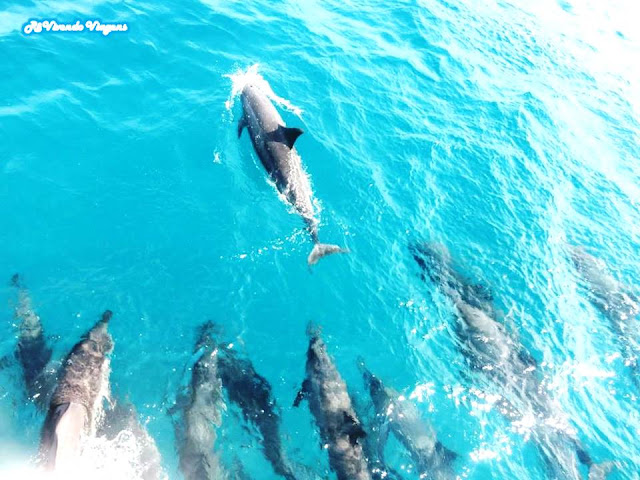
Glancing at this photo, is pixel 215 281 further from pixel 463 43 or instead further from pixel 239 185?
pixel 463 43

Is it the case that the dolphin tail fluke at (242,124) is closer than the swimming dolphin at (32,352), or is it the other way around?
the swimming dolphin at (32,352)

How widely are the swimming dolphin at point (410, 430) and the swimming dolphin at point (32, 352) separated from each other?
22.4 ft

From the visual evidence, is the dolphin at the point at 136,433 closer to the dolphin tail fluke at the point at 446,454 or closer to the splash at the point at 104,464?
the splash at the point at 104,464

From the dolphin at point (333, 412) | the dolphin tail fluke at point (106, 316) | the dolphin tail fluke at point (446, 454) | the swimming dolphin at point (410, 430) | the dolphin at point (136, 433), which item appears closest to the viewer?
the dolphin at point (136, 433)

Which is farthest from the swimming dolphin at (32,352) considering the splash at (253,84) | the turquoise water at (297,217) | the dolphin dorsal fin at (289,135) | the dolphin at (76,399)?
the splash at (253,84)

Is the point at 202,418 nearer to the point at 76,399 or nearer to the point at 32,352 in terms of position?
the point at 76,399

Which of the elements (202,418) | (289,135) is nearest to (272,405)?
(202,418)

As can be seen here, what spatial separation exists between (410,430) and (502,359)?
3274 millimetres

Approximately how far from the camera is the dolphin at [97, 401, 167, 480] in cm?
878

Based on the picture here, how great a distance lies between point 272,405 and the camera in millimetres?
9961

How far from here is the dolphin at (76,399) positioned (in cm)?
798

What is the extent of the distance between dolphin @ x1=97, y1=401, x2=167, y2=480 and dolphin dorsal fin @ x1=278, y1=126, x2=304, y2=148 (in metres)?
7.80

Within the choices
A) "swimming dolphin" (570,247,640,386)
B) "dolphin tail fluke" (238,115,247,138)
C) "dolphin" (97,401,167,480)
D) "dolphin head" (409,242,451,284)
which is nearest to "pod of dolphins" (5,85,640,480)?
"dolphin" (97,401,167,480)

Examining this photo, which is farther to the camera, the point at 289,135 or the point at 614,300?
the point at 614,300
